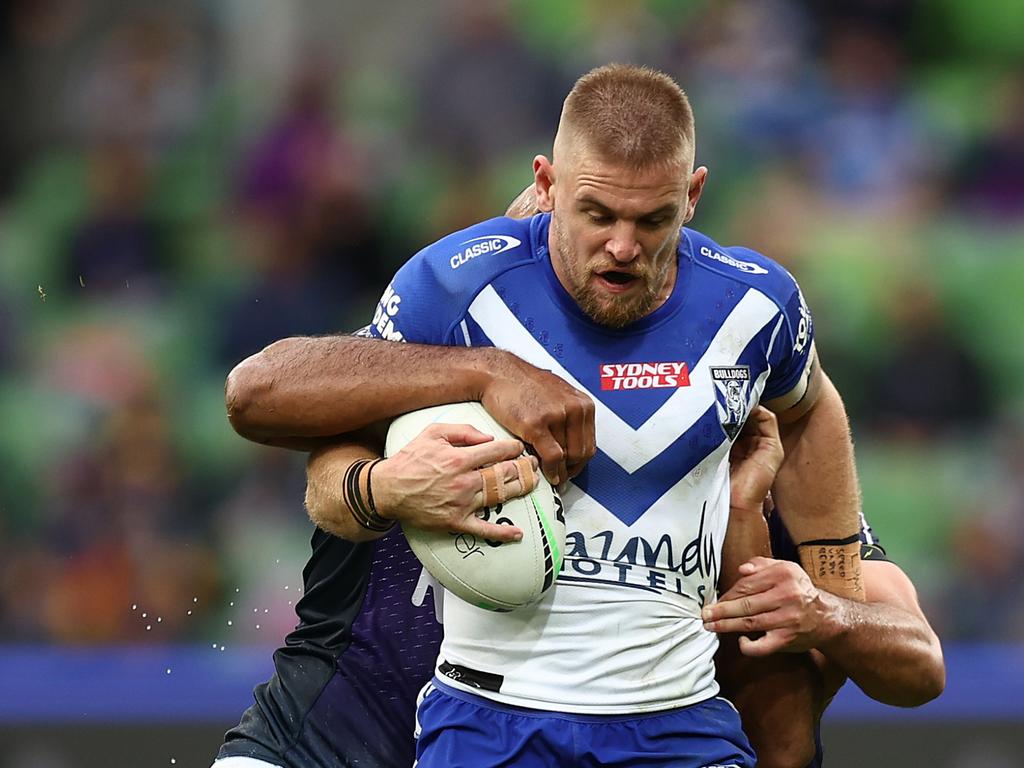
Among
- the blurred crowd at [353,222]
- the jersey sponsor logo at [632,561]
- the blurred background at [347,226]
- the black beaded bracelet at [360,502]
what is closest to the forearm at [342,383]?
the black beaded bracelet at [360,502]

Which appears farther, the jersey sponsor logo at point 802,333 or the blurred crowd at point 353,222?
the blurred crowd at point 353,222

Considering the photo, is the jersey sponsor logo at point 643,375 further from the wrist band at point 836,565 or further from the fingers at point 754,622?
the wrist band at point 836,565

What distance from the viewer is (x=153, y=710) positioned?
700cm

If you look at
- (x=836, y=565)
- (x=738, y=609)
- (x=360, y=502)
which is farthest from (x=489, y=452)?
(x=836, y=565)

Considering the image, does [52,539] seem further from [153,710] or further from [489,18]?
[489,18]

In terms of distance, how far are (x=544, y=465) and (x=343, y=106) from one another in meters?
6.71

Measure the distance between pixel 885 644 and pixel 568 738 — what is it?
1029mm

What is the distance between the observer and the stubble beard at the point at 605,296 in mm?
3812

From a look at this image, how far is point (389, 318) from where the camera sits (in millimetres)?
3971

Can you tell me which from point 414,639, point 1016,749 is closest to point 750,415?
point 414,639

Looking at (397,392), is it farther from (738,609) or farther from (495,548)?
(738,609)

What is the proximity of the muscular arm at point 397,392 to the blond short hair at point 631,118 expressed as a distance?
20.5 inches

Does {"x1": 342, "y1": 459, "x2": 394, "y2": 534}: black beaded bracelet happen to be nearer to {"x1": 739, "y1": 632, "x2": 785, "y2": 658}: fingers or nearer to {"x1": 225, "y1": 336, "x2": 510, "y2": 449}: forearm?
{"x1": 225, "y1": 336, "x2": 510, "y2": 449}: forearm

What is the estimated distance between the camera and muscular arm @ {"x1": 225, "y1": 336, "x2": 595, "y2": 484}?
12.1 ft
